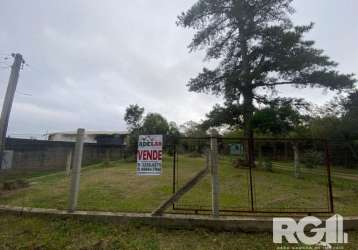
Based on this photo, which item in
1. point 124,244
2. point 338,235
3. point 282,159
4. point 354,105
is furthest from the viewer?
point 354,105

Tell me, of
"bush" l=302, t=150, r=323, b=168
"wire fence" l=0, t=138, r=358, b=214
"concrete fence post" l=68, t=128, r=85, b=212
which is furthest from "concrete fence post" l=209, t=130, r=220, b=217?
"bush" l=302, t=150, r=323, b=168

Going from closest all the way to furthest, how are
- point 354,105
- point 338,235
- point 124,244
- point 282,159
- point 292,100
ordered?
point 124,244
point 338,235
point 282,159
point 292,100
point 354,105

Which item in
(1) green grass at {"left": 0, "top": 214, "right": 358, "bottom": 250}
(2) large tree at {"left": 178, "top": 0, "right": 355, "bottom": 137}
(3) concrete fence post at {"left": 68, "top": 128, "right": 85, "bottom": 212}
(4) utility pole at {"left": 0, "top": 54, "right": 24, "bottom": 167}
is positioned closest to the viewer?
(1) green grass at {"left": 0, "top": 214, "right": 358, "bottom": 250}

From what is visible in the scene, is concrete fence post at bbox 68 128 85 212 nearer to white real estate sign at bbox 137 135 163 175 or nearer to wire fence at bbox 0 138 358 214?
wire fence at bbox 0 138 358 214

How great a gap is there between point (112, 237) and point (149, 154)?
4.86ft

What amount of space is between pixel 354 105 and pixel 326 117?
215cm

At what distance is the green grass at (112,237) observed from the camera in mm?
2928

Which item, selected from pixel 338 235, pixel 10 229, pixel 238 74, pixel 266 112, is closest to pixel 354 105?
pixel 266 112

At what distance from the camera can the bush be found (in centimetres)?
1222

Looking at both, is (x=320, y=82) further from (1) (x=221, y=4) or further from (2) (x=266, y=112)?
(1) (x=221, y=4)

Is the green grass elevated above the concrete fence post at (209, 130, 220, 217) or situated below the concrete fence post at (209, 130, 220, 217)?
below

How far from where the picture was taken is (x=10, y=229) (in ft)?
11.0

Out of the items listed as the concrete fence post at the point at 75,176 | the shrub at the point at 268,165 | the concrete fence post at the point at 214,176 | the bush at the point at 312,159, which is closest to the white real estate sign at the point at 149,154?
the concrete fence post at the point at 214,176

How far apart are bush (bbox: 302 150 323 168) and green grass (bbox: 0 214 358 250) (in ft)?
33.9
